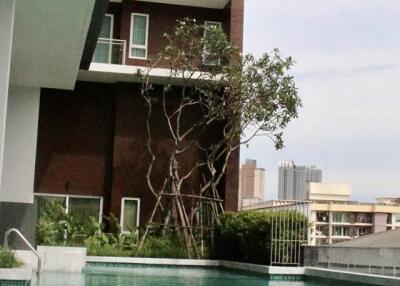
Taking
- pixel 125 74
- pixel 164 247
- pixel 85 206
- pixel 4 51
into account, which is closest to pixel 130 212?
pixel 85 206

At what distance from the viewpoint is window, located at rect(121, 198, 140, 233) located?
18281mm

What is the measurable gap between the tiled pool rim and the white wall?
232 centimetres

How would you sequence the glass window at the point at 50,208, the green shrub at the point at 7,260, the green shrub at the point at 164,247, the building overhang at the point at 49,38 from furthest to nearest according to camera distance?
the green shrub at the point at 164,247 < the glass window at the point at 50,208 < the building overhang at the point at 49,38 < the green shrub at the point at 7,260

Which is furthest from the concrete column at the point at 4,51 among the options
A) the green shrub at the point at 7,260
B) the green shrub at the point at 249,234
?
the green shrub at the point at 249,234

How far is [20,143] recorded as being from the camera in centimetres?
1546

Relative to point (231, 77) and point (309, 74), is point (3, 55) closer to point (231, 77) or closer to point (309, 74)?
point (231, 77)

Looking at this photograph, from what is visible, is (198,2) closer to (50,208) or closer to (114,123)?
(114,123)

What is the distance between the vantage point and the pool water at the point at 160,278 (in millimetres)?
11008

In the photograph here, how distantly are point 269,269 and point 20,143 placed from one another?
647 cm

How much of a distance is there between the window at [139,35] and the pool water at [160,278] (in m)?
6.55

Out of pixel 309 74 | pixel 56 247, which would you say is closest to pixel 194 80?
pixel 309 74

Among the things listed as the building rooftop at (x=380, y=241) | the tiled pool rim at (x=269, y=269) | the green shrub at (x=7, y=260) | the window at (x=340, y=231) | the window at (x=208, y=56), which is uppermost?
the window at (x=208, y=56)

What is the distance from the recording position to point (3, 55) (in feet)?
26.8

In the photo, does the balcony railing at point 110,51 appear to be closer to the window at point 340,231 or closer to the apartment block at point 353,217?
the apartment block at point 353,217
